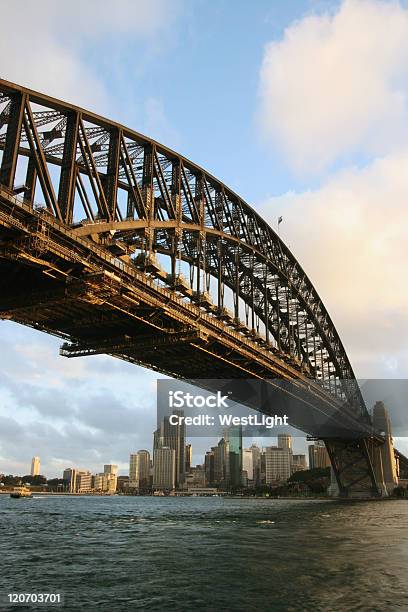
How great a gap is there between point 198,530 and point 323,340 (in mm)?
61879

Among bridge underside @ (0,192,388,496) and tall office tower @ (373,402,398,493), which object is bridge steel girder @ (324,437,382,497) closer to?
tall office tower @ (373,402,398,493)

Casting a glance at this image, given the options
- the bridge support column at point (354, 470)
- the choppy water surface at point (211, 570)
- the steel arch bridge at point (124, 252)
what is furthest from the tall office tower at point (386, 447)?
the choppy water surface at point (211, 570)

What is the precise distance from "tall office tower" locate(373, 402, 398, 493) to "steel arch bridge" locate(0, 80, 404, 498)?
73649 millimetres

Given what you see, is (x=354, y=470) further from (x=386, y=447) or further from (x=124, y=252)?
(x=124, y=252)

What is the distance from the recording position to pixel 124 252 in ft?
139

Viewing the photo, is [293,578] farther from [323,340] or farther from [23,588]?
[323,340]

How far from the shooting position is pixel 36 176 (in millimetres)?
35281

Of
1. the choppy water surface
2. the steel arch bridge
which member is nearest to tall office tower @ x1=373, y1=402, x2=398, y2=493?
the steel arch bridge

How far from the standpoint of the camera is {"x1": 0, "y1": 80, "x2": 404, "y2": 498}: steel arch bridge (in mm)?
34875

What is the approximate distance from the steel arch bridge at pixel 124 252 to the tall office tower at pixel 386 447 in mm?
73649

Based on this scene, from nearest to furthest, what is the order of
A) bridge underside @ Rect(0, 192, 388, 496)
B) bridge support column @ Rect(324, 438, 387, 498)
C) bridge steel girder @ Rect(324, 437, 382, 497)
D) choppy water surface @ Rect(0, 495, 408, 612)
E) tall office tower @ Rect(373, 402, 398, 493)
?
choppy water surface @ Rect(0, 495, 408, 612), bridge underside @ Rect(0, 192, 388, 496), bridge steel girder @ Rect(324, 437, 382, 497), bridge support column @ Rect(324, 438, 387, 498), tall office tower @ Rect(373, 402, 398, 493)

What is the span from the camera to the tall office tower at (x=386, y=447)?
456 feet

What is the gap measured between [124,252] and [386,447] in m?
119

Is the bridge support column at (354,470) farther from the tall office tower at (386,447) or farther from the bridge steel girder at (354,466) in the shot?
the tall office tower at (386,447)
